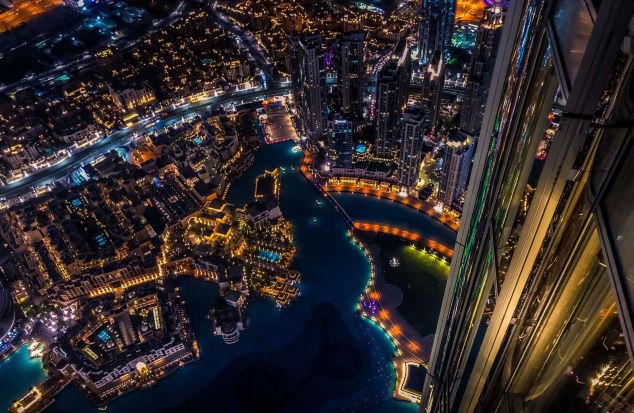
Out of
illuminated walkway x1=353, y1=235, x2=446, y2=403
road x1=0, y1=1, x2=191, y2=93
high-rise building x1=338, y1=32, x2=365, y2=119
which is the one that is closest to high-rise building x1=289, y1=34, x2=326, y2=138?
high-rise building x1=338, y1=32, x2=365, y2=119

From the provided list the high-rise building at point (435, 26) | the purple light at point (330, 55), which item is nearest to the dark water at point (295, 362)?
the purple light at point (330, 55)

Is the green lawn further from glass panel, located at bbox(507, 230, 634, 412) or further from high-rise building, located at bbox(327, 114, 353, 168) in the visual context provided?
glass panel, located at bbox(507, 230, 634, 412)

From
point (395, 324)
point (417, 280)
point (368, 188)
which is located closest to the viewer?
point (395, 324)

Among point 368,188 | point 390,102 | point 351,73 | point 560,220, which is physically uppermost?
point 560,220

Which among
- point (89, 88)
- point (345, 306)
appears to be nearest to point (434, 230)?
point (345, 306)

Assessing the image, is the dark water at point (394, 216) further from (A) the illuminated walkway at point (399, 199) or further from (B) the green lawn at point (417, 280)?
(B) the green lawn at point (417, 280)

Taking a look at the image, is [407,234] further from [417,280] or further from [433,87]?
[433,87]

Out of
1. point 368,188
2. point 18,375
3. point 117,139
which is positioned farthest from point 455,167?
point 117,139
